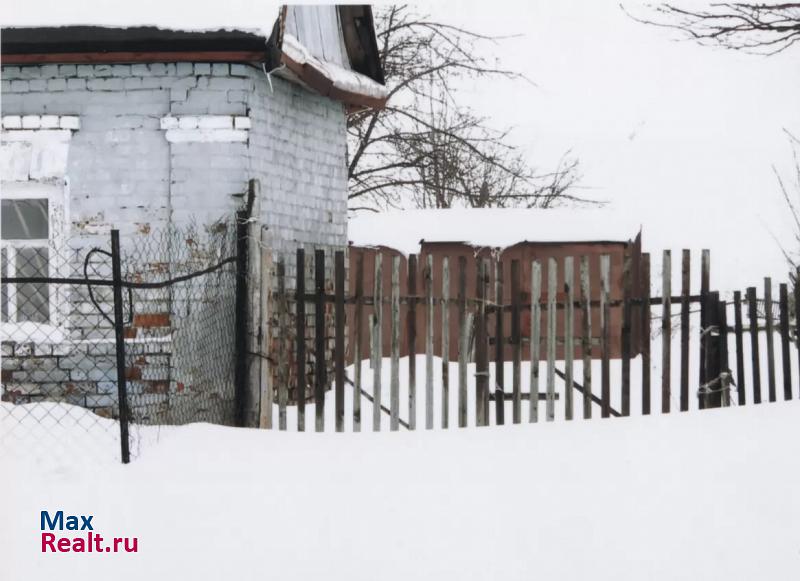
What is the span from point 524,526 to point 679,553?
0.84 metres

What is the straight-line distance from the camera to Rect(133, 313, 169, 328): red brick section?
8938 mm

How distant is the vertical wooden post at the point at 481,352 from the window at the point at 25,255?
4.12m

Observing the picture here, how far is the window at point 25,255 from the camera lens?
30.1 feet

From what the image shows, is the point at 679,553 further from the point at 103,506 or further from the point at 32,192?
the point at 32,192

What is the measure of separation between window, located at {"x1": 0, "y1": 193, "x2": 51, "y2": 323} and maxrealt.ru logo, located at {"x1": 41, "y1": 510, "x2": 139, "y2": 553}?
419cm

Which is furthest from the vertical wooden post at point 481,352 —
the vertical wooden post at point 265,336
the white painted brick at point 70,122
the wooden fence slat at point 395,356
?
the white painted brick at point 70,122

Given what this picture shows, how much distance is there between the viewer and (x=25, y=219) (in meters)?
9.45

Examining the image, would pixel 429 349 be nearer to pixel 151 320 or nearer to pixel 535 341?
pixel 535 341

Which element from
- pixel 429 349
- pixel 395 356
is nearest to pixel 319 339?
pixel 395 356

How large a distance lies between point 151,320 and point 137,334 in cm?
18

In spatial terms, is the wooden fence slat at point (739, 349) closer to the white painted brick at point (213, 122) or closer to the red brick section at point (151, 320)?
the white painted brick at point (213, 122)

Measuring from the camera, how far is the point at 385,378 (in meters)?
13.6

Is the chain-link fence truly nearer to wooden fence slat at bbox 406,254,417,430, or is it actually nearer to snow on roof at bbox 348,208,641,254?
wooden fence slat at bbox 406,254,417,430

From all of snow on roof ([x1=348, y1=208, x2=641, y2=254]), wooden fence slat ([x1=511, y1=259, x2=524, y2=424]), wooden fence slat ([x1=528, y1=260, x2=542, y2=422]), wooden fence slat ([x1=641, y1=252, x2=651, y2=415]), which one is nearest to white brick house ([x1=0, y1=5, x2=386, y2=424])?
wooden fence slat ([x1=511, y1=259, x2=524, y2=424])
